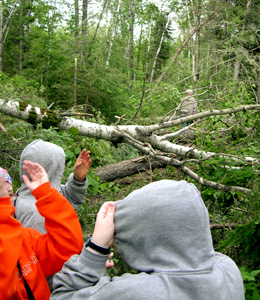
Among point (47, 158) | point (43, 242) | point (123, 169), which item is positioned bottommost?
point (123, 169)

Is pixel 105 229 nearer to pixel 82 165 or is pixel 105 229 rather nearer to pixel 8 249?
pixel 8 249

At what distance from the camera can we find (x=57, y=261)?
1.63m

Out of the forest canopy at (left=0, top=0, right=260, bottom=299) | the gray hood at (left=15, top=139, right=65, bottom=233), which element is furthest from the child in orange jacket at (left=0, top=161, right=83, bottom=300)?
the forest canopy at (left=0, top=0, right=260, bottom=299)

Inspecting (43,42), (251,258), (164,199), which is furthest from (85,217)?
(43,42)

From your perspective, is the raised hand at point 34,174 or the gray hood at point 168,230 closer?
the gray hood at point 168,230

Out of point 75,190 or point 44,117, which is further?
point 44,117

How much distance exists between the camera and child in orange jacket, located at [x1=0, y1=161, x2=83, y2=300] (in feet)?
4.75

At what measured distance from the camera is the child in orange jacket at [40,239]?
145cm

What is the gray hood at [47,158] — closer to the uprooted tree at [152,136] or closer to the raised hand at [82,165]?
the raised hand at [82,165]

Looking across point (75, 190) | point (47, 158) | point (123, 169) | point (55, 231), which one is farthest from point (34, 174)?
point (123, 169)

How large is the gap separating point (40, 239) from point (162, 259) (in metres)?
0.87

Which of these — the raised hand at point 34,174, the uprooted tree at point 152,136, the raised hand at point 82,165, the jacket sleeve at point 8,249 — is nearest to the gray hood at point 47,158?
the raised hand at point 82,165

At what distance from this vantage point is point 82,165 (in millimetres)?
2297

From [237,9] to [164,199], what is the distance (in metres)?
16.8
